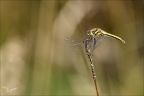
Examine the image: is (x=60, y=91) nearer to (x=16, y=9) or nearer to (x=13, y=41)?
(x=13, y=41)

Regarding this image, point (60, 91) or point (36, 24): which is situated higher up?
point (36, 24)

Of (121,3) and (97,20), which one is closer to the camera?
(121,3)

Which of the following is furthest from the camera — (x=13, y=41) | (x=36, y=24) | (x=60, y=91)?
(x=36, y=24)

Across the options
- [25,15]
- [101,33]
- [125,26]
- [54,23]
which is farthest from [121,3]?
[101,33]

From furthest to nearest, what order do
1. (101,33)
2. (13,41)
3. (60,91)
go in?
1. (13,41)
2. (60,91)
3. (101,33)

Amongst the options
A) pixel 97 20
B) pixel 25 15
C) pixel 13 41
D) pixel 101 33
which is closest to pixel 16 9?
pixel 25 15

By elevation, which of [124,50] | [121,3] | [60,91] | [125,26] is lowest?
[60,91]
